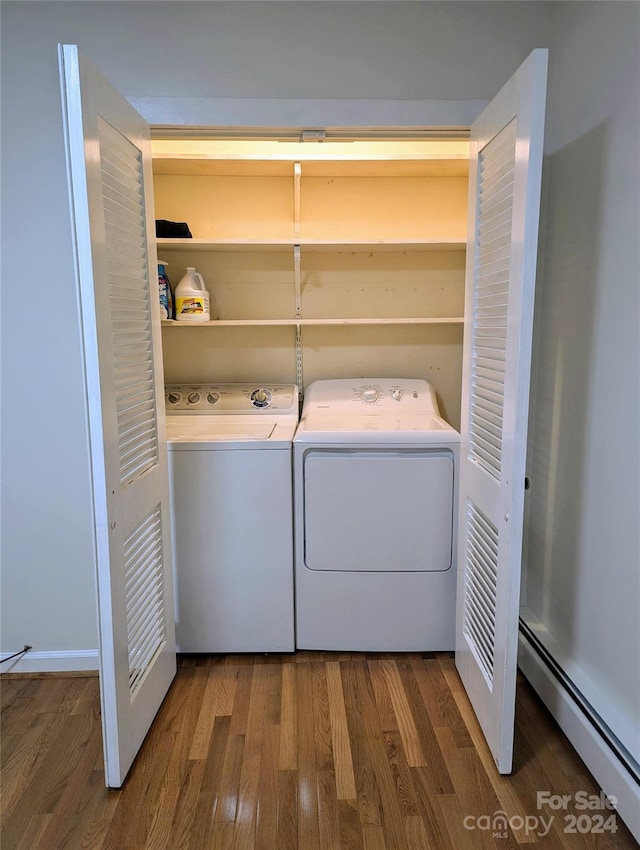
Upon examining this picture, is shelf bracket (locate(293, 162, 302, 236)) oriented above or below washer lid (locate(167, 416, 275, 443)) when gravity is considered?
above

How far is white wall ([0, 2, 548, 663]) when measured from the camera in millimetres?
1812

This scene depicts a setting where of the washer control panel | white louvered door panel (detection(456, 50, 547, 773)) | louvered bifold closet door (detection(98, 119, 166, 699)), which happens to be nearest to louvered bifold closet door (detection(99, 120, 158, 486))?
louvered bifold closet door (detection(98, 119, 166, 699))

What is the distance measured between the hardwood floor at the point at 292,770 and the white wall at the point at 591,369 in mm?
341

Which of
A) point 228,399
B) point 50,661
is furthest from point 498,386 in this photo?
point 50,661

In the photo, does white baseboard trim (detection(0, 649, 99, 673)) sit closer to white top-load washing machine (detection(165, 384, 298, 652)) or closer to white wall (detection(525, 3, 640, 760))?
white top-load washing machine (detection(165, 384, 298, 652))

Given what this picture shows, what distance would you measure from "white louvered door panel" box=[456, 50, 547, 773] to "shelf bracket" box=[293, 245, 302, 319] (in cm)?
82

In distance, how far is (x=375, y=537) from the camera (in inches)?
83.1

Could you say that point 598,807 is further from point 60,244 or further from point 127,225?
point 60,244

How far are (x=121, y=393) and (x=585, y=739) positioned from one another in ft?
5.37

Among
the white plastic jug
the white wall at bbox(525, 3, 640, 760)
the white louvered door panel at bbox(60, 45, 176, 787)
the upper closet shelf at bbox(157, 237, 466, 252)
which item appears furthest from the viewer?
the white plastic jug

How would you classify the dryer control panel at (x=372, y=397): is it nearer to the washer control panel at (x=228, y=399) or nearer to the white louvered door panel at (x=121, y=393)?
the washer control panel at (x=228, y=399)

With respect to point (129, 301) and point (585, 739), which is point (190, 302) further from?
point (585, 739)

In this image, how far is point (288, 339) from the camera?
2.60 metres

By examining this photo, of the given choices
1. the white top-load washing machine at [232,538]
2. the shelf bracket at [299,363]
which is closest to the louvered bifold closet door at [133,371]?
the white top-load washing machine at [232,538]
